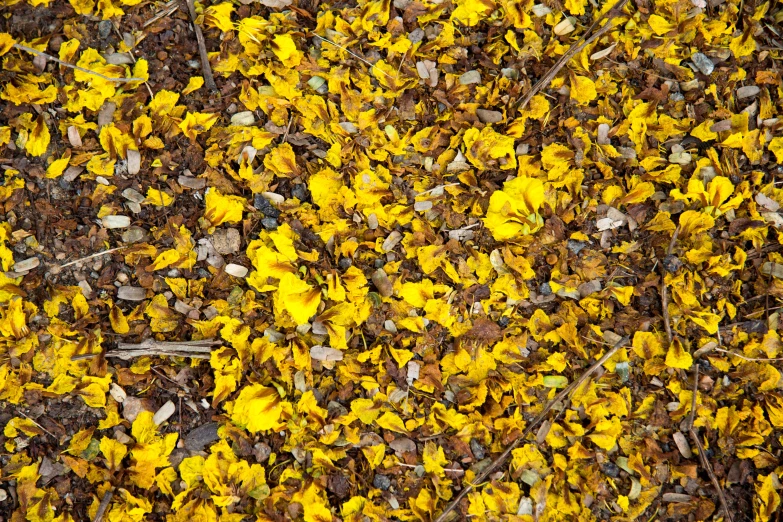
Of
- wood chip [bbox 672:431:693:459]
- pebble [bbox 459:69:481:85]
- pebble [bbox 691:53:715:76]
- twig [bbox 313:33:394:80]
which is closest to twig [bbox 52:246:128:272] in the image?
twig [bbox 313:33:394:80]

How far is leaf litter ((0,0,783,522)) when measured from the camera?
4.92 ft

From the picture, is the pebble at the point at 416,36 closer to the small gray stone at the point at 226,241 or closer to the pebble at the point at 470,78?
the pebble at the point at 470,78

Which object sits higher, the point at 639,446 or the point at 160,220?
the point at 160,220

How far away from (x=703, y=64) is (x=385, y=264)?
1.07 metres

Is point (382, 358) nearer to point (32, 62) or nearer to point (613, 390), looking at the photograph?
point (613, 390)

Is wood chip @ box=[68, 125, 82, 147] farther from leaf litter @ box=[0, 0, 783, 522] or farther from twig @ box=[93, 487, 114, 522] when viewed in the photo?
twig @ box=[93, 487, 114, 522]

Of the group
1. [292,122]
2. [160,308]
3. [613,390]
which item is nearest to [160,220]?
[160,308]

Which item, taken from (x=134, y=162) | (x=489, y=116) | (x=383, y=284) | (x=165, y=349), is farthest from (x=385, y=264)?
(x=134, y=162)

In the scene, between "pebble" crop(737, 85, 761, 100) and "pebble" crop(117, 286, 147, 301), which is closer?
"pebble" crop(117, 286, 147, 301)

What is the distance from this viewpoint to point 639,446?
1.54m

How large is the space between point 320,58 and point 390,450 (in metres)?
1.09

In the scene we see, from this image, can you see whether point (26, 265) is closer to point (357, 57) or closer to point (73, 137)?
point (73, 137)

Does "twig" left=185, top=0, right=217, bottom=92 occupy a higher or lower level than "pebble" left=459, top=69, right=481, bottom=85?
higher

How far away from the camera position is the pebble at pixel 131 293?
1.52 metres
